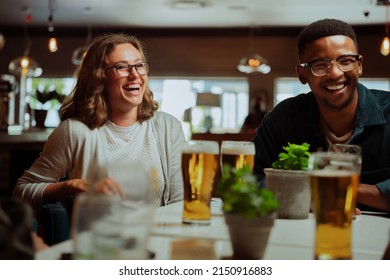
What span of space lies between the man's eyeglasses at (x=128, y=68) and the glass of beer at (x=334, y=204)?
41.9 inches

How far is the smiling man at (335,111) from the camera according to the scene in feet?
5.29

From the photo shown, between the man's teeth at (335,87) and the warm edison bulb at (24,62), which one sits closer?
the man's teeth at (335,87)

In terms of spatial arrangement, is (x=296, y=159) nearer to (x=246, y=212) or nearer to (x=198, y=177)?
(x=198, y=177)

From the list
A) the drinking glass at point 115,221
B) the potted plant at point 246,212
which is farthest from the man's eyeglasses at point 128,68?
the drinking glass at point 115,221

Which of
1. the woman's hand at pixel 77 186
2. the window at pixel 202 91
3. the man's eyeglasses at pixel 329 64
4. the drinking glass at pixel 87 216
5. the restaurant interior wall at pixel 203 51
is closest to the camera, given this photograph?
the drinking glass at pixel 87 216

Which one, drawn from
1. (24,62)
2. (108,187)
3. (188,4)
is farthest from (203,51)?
(108,187)

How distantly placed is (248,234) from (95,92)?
1.14 m

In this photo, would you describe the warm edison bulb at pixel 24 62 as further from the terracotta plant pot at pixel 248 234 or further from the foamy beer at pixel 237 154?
the terracotta plant pot at pixel 248 234

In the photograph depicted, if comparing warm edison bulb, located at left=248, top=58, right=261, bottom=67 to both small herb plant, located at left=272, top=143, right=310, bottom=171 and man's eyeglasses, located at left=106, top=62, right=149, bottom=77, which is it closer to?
man's eyeglasses, located at left=106, top=62, right=149, bottom=77

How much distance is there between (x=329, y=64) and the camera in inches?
63.4

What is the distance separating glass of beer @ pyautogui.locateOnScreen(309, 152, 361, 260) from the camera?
80 cm

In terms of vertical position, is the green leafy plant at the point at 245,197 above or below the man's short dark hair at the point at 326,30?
below

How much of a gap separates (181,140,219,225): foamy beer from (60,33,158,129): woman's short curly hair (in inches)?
28.9
